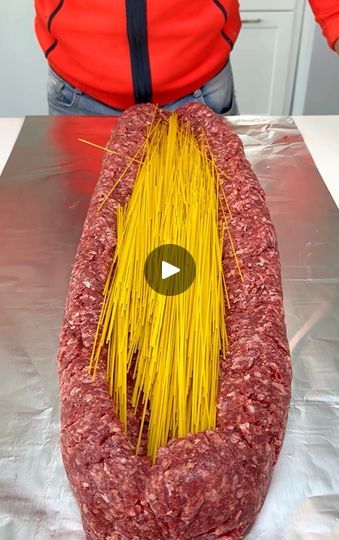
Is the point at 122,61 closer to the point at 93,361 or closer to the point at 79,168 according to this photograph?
the point at 79,168

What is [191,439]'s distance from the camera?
34.5 inches

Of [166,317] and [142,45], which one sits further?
[142,45]

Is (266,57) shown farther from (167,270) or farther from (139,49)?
(167,270)

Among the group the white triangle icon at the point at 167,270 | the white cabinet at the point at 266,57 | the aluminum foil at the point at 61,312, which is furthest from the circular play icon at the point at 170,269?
the white cabinet at the point at 266,57

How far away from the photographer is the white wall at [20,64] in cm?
285

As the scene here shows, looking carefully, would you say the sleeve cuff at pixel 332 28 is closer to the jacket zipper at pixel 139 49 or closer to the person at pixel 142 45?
the person at pixel 142 45

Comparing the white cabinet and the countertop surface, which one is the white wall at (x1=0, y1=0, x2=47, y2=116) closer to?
the white cabinet

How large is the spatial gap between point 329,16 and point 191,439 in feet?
4.38

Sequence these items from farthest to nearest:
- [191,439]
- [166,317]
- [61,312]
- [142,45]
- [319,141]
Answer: [319,141]
[142,45]
[61,312]
[166,317]
[191,439]

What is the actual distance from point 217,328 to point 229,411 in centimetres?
17

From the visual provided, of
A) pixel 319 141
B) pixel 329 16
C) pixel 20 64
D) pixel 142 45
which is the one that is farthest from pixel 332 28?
pixel 20 64

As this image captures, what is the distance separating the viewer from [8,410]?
1.16m

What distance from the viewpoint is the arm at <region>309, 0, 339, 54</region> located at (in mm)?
1665

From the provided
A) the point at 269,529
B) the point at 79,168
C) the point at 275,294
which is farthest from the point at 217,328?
the point at 79,168
